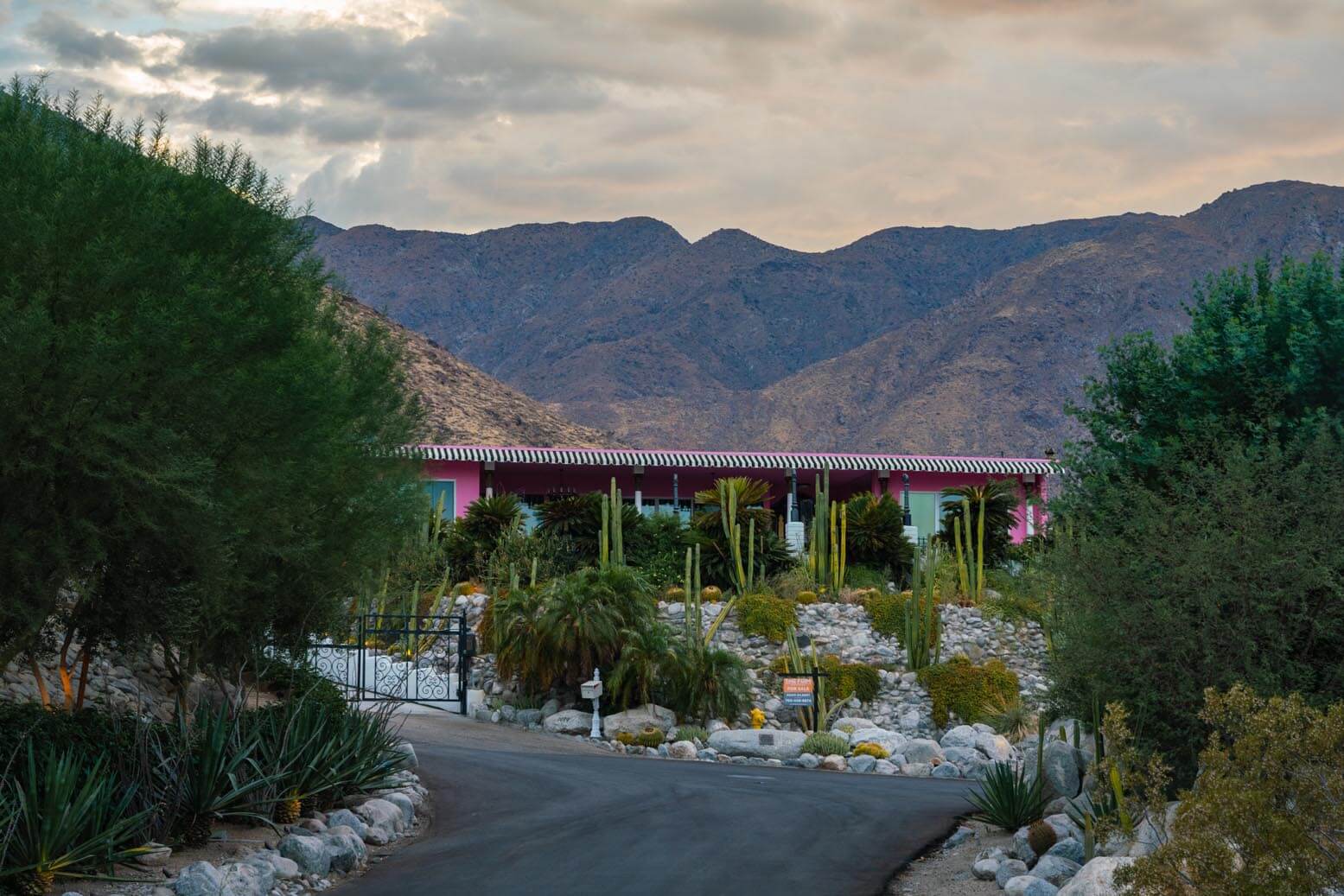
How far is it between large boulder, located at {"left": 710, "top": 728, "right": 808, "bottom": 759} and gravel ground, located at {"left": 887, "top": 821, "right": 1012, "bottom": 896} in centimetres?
851

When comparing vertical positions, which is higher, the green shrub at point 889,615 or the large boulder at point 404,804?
the green shrub at point 889,615

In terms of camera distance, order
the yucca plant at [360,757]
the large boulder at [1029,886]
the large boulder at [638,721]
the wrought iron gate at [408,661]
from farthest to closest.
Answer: the wrought iron gate at [408,661] < the large boulder at [638,721] < the yucca plant at [360,757] < the large boulder at [1029,886]

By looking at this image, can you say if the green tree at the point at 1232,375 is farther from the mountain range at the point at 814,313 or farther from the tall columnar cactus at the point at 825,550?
the mountain range at the point at 814,313

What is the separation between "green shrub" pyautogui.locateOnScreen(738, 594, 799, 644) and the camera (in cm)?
3142

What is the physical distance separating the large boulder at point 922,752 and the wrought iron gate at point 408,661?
833cm

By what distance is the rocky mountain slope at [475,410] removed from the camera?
64000 millimetres

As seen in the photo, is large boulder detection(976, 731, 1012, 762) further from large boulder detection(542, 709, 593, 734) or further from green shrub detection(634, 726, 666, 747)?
large boulder detection(542, 709, 593, 734)

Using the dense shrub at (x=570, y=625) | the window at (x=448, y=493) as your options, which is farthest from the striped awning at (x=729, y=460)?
the dense shrub at (x=570, y=625)

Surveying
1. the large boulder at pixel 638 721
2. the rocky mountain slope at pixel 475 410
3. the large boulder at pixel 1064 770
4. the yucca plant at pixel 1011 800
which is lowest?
the large boulder at pixel 638 721

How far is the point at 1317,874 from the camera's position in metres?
9.37

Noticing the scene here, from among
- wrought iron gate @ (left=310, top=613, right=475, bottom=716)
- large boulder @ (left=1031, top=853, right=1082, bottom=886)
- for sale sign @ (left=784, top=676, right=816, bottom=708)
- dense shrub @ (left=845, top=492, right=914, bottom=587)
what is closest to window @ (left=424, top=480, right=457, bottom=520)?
wrought iron gate @ (left=310, top=613, right=475, bottom=716)

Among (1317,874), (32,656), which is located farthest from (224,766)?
(1317,874)

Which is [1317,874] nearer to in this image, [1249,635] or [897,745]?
[1249,635]

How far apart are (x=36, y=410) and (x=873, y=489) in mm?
36544
